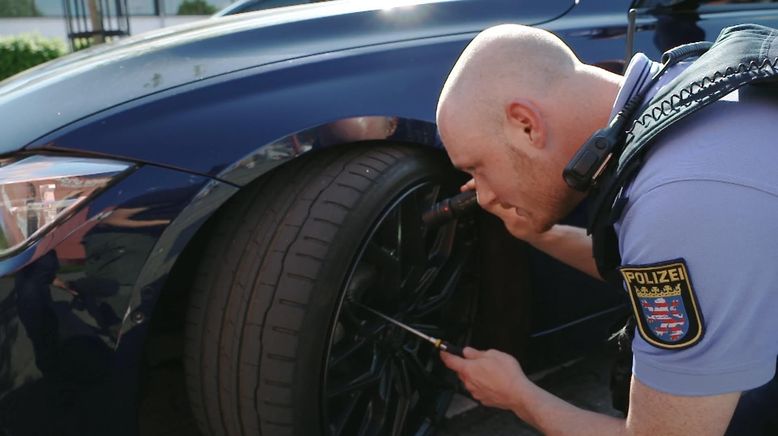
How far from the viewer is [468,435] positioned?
7.29ft

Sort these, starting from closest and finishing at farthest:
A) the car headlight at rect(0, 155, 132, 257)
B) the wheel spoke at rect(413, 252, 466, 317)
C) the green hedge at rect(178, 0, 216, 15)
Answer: the car headlight at rect(0, 155, 132, 257), the wheel spoke at rect(413, 252, 466, 317), the green hedge at rect(178, 0, 216, 15)

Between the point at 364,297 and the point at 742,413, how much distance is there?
81 centimetres

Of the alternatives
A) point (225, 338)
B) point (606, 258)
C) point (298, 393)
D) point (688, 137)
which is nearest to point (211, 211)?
point (225, 338)

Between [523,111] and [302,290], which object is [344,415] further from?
[523,111]

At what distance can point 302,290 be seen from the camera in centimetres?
156

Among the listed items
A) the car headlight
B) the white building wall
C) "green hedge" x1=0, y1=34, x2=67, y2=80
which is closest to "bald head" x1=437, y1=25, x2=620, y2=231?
the car headlight

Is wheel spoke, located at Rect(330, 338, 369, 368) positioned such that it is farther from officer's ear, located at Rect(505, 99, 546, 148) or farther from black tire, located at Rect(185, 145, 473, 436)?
officer's ear, located at Rect(505, 99, 546, 148)

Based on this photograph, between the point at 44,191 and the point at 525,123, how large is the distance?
2.92 feet

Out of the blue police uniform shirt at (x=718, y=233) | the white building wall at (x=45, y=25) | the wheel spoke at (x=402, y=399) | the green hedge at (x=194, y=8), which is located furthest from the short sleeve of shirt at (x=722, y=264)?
the green hedge at (x=194, y=8)

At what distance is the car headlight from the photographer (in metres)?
1.45

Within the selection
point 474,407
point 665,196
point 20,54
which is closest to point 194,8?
point 20,54

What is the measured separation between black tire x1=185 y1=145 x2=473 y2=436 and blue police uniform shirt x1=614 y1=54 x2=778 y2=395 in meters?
0.64

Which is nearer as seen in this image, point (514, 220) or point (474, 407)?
point (514, 220)

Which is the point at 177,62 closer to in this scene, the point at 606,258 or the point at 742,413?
the point at 606,258
